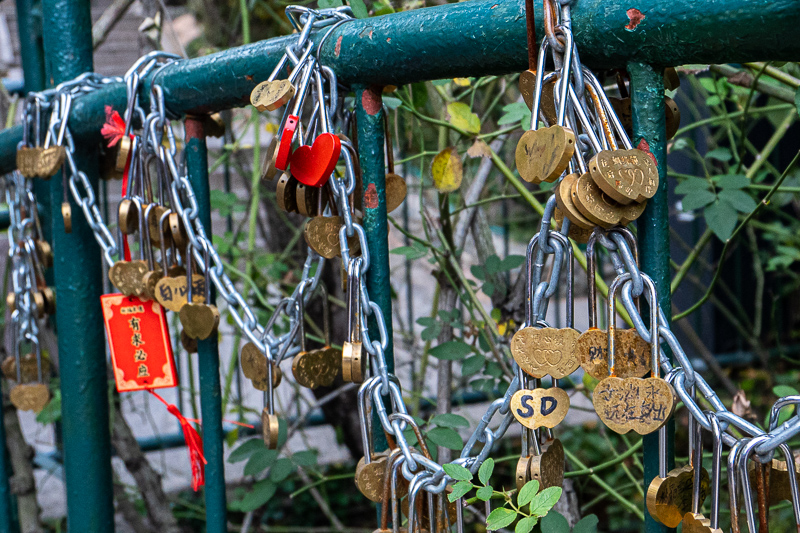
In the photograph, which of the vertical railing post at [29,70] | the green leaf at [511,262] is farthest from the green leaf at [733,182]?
the vertical railing post at [29,70]

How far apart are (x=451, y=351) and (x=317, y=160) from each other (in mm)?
629

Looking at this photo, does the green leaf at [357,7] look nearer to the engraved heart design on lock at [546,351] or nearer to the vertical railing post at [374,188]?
the vertical railing post at [374,188]

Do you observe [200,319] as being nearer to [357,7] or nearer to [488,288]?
[357,7]

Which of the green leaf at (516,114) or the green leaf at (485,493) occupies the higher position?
the green leaf at (516,114)

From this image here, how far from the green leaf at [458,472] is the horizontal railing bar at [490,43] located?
0.99 feet

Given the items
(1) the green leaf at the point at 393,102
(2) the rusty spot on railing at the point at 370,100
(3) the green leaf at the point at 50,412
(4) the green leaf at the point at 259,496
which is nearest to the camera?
(2) the rusty spot on railing at the point at 370,100

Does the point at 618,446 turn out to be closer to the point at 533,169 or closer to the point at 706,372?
the point at 706,372

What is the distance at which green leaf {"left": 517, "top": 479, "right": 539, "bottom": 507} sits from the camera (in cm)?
51

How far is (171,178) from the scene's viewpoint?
31.0 inches

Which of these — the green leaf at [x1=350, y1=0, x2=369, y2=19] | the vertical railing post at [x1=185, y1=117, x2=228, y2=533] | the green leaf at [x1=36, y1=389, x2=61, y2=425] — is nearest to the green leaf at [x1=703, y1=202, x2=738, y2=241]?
the green leaf at [x1=350, y1=0, x2=369, y2=19]

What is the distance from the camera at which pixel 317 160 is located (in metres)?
0.58

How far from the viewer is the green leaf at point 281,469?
113 cm

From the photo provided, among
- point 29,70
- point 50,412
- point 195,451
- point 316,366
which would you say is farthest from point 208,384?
point 50,412

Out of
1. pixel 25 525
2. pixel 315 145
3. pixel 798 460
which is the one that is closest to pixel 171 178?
pixel 315 145
